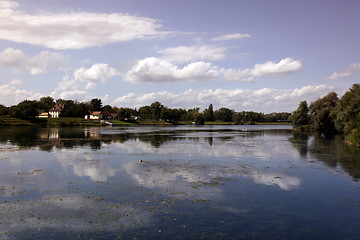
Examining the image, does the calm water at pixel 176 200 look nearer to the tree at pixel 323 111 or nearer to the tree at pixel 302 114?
the tree at pixel 323 111

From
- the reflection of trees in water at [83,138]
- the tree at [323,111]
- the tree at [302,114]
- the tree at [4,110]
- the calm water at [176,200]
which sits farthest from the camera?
the tree at [4,110]

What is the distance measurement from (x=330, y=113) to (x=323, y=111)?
11.0 metres

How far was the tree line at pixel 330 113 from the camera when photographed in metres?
75.1

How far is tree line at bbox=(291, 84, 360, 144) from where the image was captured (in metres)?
75.1

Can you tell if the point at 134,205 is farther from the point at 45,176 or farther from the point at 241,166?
the point at 241,166

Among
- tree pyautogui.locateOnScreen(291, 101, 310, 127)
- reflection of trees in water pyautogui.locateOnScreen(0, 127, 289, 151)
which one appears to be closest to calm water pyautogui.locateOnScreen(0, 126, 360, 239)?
reflection of trees in water pyautogui.locateOnScreen(0, 127, 289, 151)

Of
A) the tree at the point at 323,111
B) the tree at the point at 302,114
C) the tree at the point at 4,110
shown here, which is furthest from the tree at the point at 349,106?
the tree at the point at 4,110

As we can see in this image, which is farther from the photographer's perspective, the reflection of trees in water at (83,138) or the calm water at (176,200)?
the reflection of trees in water at (83,138)

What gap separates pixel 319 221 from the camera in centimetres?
1533

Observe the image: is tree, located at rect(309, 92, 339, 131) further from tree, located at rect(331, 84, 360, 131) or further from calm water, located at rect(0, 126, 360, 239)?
calm water, located at rect(0, 126, 360, 239)

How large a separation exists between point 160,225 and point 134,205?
3.43 meters

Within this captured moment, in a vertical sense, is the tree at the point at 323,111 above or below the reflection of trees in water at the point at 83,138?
above

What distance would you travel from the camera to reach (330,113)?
92.8 metres

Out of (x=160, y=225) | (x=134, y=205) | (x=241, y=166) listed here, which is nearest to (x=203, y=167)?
(x=241, y=166)
